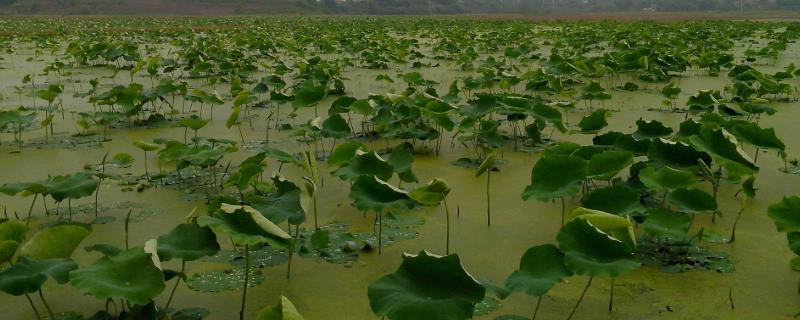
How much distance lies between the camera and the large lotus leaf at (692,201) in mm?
1941

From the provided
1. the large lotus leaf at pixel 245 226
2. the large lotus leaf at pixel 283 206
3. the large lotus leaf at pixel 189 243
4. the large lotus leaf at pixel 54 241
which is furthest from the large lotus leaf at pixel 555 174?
the large lotus leaf at pixel 54 241

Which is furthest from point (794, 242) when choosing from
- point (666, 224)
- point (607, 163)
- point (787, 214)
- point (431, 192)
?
point (431, 192)

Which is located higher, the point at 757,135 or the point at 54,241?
the point at 757,135

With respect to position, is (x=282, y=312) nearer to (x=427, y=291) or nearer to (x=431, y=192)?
(x=427, y=291)

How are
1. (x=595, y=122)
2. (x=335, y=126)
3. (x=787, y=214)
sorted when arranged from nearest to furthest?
1. (x=787, y=214)
2. (x=595, y=122)
3. (x=335, y=126)

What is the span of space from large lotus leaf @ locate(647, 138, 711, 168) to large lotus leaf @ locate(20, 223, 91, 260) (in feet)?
5.99

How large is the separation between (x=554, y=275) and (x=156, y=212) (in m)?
1.56

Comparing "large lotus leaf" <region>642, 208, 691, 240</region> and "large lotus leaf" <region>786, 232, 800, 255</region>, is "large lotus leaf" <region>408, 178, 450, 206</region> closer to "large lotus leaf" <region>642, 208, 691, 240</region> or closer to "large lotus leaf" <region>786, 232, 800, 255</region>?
"large lotus leaf" <region>642, 208, 691, 240</region>

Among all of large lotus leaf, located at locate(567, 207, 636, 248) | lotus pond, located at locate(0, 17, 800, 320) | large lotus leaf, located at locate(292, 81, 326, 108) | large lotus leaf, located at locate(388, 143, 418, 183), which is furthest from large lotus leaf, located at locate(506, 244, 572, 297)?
large lotus leaf, located at locate(292, 81, 326, 108)

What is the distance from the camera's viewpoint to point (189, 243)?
5.17 feet

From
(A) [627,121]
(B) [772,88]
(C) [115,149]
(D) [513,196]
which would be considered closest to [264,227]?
(D) [513,196]

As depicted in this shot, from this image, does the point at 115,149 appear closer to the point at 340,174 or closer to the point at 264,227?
the point at 340,174

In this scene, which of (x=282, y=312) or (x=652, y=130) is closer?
(x=282, y=312)

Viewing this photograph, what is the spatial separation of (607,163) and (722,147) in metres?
0.43
